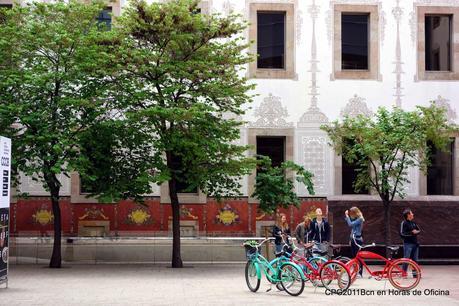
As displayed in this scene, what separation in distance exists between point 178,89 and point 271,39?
701cm

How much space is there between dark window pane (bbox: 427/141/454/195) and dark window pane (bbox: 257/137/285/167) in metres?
5.14

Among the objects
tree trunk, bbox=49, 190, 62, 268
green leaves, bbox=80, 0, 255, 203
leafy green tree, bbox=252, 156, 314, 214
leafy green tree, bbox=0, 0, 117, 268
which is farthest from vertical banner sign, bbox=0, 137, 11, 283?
leafy green tree, bbox=252, 156, 314, 214

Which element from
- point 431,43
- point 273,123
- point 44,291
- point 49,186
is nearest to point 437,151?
point 431,43

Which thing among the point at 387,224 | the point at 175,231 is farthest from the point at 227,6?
the point at 387,224

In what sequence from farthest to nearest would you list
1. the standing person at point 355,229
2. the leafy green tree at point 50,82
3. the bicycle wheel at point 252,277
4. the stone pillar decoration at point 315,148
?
the stone pillar decoration at point 315,148, the leafy green tree at point 50,82, the standing person at point 355,229, the bicycle wheel at point 252,277

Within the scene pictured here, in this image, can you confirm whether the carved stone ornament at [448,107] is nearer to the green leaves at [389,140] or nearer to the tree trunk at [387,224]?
the green leaves at [389,140]

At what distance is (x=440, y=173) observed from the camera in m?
28.6

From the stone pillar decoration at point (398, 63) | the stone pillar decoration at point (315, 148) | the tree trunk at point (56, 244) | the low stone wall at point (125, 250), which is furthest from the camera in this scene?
the stone pillar decoration at point (398, 63)

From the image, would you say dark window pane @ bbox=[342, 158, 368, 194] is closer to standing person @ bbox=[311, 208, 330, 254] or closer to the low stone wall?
the low stone wall

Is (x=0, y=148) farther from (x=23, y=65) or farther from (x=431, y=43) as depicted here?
(x=431, y=43)

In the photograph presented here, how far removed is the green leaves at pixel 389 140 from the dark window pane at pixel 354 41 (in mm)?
2909

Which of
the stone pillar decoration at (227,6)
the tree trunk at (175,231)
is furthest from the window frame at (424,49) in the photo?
the tree trunk at (175,231)

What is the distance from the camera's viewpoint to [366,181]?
2581 cm

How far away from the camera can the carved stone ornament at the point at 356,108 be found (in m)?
28.1
